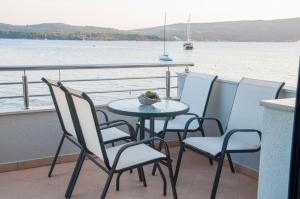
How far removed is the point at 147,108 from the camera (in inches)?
118

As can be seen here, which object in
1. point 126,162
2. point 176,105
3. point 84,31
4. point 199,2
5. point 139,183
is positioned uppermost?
point 199,2

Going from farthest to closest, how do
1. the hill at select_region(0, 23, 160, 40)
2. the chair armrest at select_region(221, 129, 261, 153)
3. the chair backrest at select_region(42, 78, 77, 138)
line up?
1. the hill at select_region(0, 23, 160, 40)
2. the chair backrest at select_region(42, 78, 77, 138)
3. the chair armrest at select_region(221, 129, 261, 153)

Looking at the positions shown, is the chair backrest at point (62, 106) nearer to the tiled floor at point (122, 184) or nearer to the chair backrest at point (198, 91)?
the tiled floor at point (122, 184)

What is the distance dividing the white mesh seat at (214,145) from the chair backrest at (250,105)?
9 cm

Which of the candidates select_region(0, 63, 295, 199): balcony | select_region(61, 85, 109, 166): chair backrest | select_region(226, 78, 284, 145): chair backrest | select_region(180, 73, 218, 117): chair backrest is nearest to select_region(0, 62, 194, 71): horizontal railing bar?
select_region(0, 63, 295, 199): balcony

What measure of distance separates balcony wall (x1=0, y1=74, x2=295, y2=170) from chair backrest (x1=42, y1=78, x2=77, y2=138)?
464 mm

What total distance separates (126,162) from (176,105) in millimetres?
937

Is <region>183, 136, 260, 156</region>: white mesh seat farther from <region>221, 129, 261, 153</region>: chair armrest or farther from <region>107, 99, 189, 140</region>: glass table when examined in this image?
<region>107, 99, 189, 140</region>: glass table

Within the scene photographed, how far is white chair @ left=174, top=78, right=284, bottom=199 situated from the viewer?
2.88 m

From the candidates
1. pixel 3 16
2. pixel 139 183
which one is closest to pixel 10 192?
pixel 139 183

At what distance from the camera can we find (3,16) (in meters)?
5.53

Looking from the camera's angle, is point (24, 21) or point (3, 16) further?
point (24, 21)

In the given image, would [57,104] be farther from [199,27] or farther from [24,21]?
[199,27]

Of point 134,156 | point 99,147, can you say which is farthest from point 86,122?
point 134,156
